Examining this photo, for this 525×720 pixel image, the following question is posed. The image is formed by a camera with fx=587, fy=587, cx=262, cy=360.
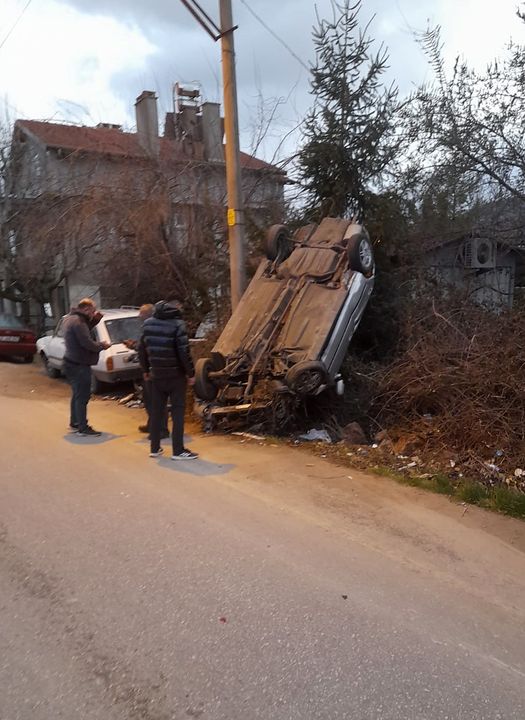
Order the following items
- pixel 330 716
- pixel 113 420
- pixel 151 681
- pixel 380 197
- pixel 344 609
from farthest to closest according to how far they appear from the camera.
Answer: pixel 380 197, pixel 113 420, pixel 344 609, pixel 151 681, pixel 330 716

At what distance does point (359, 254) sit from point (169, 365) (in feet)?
10.6

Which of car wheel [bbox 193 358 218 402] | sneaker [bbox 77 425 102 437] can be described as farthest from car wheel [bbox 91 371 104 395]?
car wheel [bbox 193 358 218 402]

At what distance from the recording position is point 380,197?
10.5 m

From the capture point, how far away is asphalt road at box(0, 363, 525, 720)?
8.90 ft

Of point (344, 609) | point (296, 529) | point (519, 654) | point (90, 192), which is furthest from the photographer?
point (90, 192)

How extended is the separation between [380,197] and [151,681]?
9.28 m

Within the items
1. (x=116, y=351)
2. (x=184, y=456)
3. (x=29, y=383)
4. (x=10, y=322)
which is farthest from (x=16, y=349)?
(x=184, y=456)

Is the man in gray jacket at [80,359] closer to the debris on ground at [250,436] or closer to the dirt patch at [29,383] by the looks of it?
the debris on ground at [250,436]

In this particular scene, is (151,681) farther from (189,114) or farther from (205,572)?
(189,114)

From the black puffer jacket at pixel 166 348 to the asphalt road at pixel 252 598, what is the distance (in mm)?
1045

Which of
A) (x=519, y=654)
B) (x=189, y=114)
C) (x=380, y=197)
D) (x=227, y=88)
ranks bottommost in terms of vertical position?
(x=519, y=654)

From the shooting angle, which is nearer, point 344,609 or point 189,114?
point 344,609

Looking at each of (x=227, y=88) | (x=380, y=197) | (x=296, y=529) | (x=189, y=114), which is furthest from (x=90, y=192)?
(x=296, y=529)

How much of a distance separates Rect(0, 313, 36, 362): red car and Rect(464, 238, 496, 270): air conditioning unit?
11.0 metres
